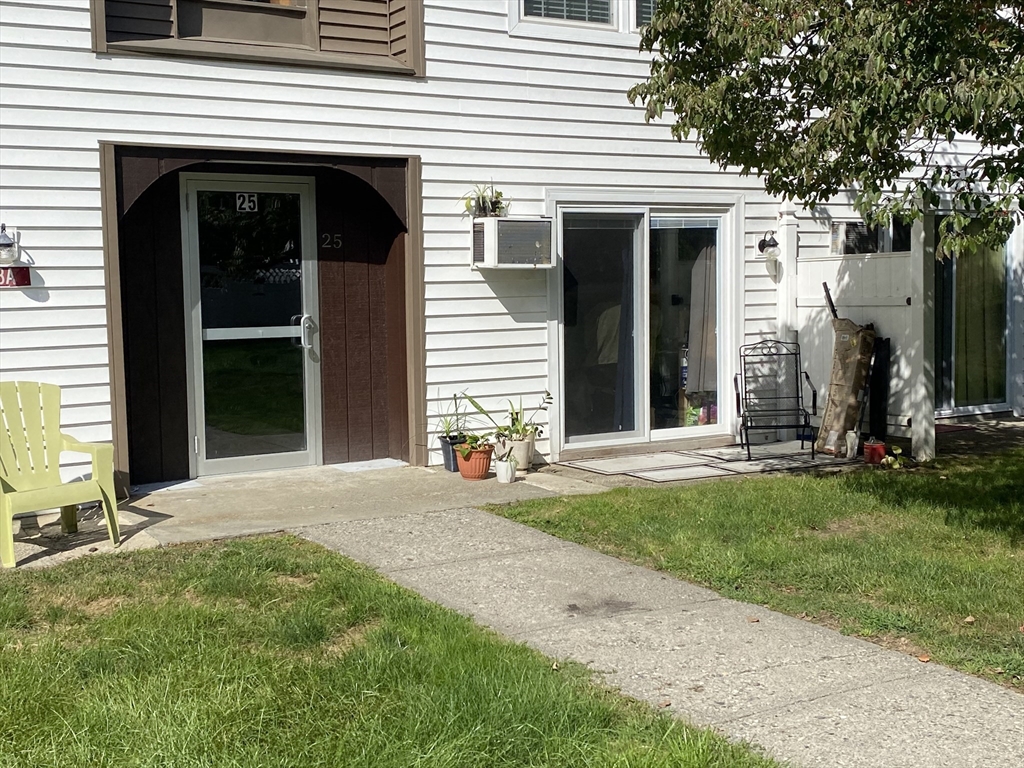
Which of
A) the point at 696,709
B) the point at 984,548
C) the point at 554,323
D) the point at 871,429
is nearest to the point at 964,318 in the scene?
the point at 871,429

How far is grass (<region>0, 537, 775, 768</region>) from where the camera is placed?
3775mm

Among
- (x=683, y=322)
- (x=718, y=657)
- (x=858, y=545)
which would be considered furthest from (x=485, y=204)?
(x=718, y=657)

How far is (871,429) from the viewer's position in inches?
413

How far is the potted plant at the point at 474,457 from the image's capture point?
8969mm

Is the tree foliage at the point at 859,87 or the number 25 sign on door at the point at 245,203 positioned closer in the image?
the tree foliage at the point at 859,87

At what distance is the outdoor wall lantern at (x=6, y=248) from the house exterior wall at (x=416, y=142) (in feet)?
0.45

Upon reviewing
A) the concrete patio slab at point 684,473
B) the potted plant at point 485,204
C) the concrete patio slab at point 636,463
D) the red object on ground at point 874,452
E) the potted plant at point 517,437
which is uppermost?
the potted plant at point 485,204

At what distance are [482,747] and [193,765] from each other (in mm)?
917

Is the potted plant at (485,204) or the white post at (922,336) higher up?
the potted plant at (485,204)

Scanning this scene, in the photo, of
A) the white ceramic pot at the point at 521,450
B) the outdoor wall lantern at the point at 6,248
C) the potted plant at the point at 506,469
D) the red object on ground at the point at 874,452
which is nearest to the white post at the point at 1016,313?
the red object on ground at the point at 874,452

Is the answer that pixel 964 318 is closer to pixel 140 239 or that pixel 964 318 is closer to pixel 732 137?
pixel 732 137

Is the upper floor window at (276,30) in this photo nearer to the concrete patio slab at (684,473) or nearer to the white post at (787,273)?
the concrete patio slab at (684,473)

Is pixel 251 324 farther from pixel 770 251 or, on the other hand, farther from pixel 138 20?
pixel 770 251

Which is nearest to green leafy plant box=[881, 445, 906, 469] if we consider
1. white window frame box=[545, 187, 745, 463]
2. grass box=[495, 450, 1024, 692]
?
grass box=[495, 450, 1024, 692]
